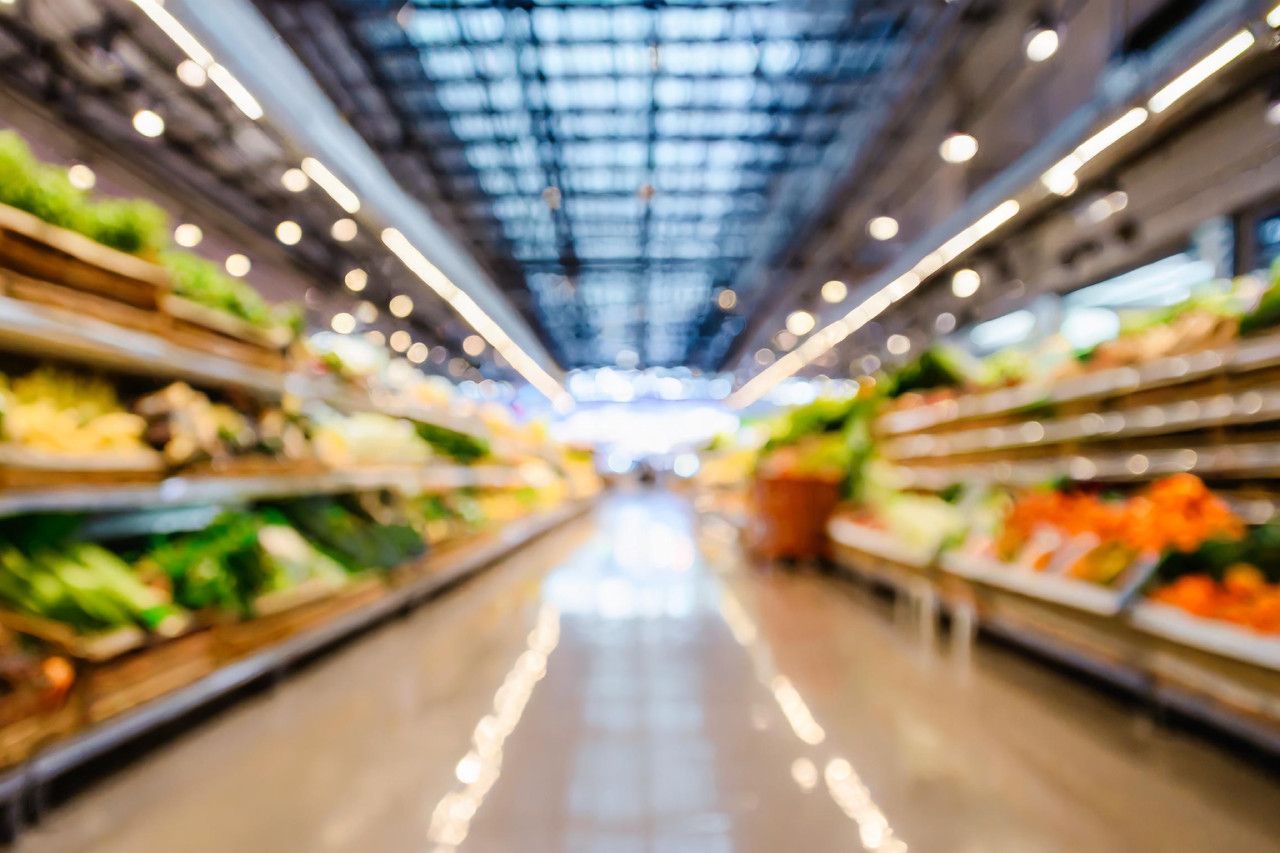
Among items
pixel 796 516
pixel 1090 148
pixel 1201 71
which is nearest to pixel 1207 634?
pixel 1201 71

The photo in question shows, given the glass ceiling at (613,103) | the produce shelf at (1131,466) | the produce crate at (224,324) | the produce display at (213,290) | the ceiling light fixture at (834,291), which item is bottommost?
the produce shelf at (1131,466)

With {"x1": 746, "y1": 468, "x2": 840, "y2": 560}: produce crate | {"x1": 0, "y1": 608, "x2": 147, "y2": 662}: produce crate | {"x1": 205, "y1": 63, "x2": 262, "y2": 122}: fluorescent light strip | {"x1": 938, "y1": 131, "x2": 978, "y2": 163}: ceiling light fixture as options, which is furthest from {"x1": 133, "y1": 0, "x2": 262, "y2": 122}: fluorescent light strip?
{"x1": 938, "y1": 131, "x2": 978, "y2": 163}: ceiling light fixture

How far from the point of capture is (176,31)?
7.29 feet

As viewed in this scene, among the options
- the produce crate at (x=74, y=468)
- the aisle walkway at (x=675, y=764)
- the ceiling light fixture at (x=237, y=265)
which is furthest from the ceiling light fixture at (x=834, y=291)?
the produce crate at (x=74, y=468)

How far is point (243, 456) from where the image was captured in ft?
9.53

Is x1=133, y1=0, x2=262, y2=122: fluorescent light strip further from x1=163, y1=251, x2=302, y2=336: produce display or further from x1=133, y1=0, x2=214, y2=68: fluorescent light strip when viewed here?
x1=163, y1=251, x2=302, y2=336: produce display

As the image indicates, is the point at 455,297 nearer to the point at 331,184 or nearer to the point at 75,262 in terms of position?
the point at 331,184

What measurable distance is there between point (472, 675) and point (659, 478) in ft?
104

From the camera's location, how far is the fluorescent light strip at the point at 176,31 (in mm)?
2074

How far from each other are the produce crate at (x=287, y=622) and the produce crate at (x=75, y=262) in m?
1.11

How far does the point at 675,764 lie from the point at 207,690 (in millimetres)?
1470

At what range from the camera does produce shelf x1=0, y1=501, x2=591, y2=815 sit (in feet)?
5.63

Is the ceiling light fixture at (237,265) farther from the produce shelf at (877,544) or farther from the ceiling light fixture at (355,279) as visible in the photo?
the produce shelf at (877,544)

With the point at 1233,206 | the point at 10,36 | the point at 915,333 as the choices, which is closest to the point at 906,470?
the point at 1233,206
